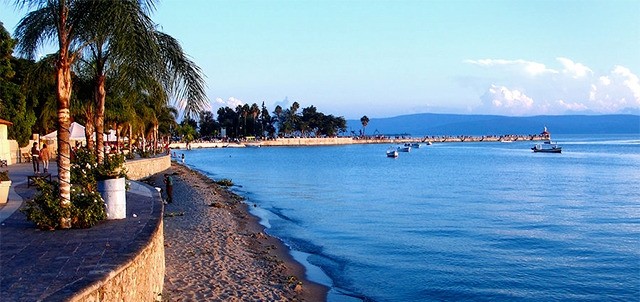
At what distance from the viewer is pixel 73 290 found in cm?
609

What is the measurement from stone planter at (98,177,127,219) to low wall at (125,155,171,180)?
20.6 metres

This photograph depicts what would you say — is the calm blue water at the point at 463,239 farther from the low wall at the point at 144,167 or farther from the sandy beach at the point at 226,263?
the low wall at the point at 144,167

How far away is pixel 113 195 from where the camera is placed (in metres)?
12.1

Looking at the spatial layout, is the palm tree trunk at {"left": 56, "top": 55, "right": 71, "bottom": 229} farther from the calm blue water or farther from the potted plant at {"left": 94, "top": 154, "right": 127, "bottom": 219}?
the calm blue water

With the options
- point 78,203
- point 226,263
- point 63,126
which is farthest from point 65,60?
point 226,263

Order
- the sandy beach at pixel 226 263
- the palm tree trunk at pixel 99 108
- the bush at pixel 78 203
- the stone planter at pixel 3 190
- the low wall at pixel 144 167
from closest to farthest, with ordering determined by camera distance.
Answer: the bush at pixel 78 203 < the sandy beach at pixel 226 263 < the stone planter at pixel 3 190 < the palm tree trunk at pixel 99 108 < the low wall at pixel 144 167

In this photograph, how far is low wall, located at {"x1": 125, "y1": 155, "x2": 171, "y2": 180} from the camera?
3459 cm

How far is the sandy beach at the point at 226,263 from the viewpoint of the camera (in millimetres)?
12391

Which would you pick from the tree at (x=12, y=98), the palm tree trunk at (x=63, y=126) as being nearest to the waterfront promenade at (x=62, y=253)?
the palm tree trunk at (x=63, y=126)

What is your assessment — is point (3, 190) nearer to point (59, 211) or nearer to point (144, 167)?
point (59, 211)

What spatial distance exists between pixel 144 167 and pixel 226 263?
25.5m

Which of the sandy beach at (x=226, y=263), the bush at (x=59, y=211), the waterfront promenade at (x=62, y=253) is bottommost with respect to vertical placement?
the sandy beach at (x=226, y=263)

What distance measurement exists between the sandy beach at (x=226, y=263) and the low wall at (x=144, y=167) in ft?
33.0

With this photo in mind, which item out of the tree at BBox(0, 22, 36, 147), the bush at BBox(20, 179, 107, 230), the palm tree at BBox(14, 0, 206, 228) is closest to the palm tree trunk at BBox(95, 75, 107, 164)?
the palm tree at BBox(14, 0, 206, 228)
